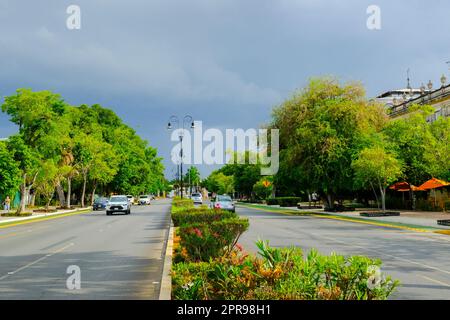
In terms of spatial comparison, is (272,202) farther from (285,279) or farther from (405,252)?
(285,279)

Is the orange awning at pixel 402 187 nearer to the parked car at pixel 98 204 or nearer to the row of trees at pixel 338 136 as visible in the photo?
the row of trees at pixel 338 136

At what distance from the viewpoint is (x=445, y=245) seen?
18109mm

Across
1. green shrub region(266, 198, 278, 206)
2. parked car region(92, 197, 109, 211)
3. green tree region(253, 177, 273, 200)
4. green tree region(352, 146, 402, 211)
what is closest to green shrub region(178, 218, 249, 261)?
green tree region(352, 146, 402, 211)

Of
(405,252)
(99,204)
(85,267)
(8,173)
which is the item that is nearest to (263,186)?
(99,204)

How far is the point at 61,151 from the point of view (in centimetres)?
5900

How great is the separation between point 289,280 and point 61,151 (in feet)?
186

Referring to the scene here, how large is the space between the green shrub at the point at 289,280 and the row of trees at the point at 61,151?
34.0m

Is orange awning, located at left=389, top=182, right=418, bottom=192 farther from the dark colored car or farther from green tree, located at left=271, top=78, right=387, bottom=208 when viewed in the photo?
the dark colored car

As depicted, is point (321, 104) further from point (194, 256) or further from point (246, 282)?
point (246, 282)

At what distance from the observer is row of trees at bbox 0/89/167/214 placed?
40.7 m

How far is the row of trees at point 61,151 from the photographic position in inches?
1601

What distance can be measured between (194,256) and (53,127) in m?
37.6
